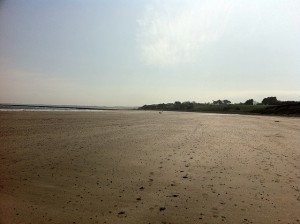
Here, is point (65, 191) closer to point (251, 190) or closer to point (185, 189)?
point (185, 189)

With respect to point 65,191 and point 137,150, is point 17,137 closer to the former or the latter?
point 137,150

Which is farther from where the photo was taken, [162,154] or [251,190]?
[162,154]

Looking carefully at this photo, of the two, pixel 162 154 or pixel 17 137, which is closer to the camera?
pixel 162 154

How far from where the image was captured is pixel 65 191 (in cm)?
661

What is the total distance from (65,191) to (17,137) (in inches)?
299

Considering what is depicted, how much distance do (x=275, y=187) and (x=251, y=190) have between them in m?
0.70

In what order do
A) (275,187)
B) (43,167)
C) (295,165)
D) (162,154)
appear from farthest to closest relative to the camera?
(162,154) < (295,165) < (43,167) < (275,187)

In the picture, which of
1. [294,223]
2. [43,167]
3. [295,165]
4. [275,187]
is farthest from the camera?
[295,165]

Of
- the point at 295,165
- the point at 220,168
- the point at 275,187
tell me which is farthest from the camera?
the point at 295,165

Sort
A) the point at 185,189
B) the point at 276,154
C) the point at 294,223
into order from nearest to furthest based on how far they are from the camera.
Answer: the point at 294,223
the point at 185,189
the point at 276,154

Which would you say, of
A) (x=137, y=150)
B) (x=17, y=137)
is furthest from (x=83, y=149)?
(x=17, y=137)

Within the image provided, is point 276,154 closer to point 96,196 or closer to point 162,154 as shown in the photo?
point 162,154

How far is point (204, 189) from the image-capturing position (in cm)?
708

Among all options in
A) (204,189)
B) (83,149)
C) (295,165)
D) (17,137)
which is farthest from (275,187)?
(17,137)
